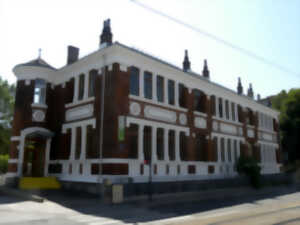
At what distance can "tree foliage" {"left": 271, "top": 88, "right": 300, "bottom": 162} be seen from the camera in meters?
34.8

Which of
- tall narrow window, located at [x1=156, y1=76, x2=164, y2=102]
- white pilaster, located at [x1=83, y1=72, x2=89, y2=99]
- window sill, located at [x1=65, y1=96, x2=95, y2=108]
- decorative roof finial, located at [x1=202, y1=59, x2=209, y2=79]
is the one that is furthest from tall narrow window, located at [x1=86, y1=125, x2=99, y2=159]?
decorative roof finial, located at [x1=202, y1=59, x2=209, y2=79]

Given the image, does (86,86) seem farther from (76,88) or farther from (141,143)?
(141,143)

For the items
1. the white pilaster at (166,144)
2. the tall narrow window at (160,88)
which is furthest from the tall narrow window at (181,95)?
the white pilaster at (166,144)

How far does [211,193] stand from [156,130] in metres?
6.05

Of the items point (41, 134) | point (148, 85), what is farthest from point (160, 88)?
A: point (41, 134)

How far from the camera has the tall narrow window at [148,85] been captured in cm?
1831

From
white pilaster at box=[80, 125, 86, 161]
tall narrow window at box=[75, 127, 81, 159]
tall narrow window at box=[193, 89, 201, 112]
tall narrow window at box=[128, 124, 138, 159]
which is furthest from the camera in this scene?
tall narrow window at box=[193, 89, 201, 112]

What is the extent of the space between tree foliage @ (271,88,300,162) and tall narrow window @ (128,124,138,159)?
2653 cm

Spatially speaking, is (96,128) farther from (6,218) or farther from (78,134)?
(6,218)

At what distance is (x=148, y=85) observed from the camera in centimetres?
1858

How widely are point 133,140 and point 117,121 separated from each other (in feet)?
5.82

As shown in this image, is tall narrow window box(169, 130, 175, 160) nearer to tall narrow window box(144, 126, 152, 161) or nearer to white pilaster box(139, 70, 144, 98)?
tall narrow window box(144, 126, 152, 161)

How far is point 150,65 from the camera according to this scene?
730 inches

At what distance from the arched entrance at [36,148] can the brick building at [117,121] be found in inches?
2.8
